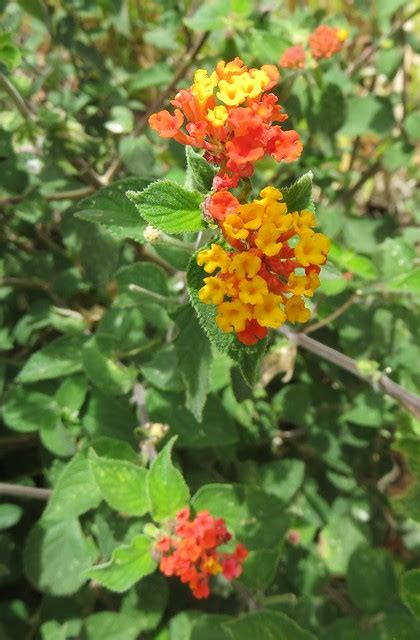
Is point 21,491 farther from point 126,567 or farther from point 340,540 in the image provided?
point 340,540

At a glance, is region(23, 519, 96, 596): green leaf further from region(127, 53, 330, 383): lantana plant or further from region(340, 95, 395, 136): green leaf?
region(340, 95, 395, 136): green leaf

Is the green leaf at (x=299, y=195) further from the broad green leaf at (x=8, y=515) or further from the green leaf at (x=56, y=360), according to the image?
the broad green leaf at (x=8, y=515)

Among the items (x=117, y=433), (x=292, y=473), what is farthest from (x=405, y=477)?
(x=117, y=433)

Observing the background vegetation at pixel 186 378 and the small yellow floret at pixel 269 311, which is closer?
the small yellow floret at pixel 269 311

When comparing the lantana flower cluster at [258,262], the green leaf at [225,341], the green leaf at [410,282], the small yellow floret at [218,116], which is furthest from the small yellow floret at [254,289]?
the green leaf at [410,282]

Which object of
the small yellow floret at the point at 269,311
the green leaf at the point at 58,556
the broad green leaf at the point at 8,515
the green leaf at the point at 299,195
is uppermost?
the green leaf at the point at 299,195

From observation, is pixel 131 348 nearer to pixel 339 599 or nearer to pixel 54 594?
pixel 54 594

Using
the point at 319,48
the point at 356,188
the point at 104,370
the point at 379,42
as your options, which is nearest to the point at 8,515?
the point at 104,370
